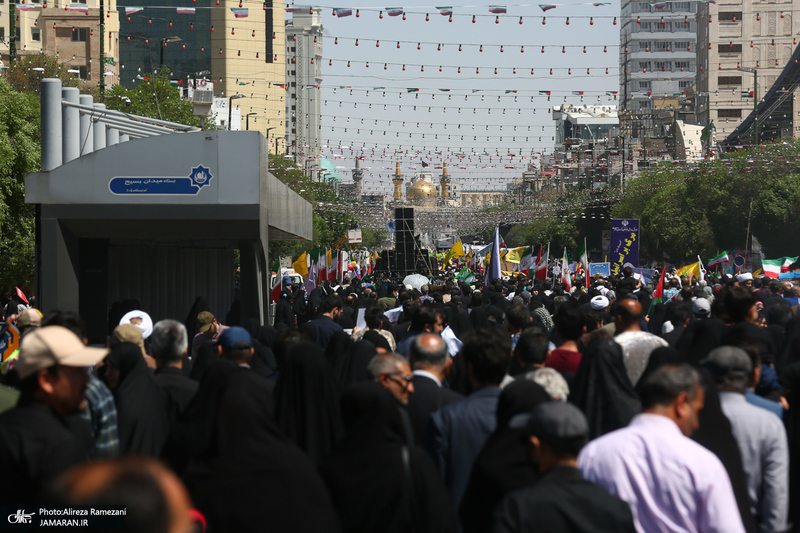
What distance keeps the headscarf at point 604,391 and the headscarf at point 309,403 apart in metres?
1.46

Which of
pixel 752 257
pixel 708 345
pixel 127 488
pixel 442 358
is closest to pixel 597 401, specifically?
pixel 442 358

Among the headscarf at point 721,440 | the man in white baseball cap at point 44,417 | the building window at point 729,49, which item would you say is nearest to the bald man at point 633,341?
the headscarf at point 721,440

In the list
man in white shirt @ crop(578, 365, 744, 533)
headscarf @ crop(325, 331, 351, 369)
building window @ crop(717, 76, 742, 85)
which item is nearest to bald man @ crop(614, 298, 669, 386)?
headscarf @ crop(325, 331, 351, 369)

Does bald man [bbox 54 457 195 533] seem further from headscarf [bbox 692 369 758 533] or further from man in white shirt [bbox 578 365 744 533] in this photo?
headscarf [bbox 692 369 758 533]

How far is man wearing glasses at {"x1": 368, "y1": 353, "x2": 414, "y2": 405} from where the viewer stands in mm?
4961

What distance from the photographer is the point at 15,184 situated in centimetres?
2212

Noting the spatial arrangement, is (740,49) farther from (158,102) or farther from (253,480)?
(253,480)

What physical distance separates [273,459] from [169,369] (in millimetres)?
2463

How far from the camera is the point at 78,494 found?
2309 mm

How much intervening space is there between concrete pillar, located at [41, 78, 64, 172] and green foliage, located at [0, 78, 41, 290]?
745cm

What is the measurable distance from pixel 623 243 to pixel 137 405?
866 inches

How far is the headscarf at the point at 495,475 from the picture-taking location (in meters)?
4.02

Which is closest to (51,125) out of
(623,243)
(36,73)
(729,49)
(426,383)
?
(426,383)

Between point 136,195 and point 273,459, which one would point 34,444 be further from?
point 136,195
